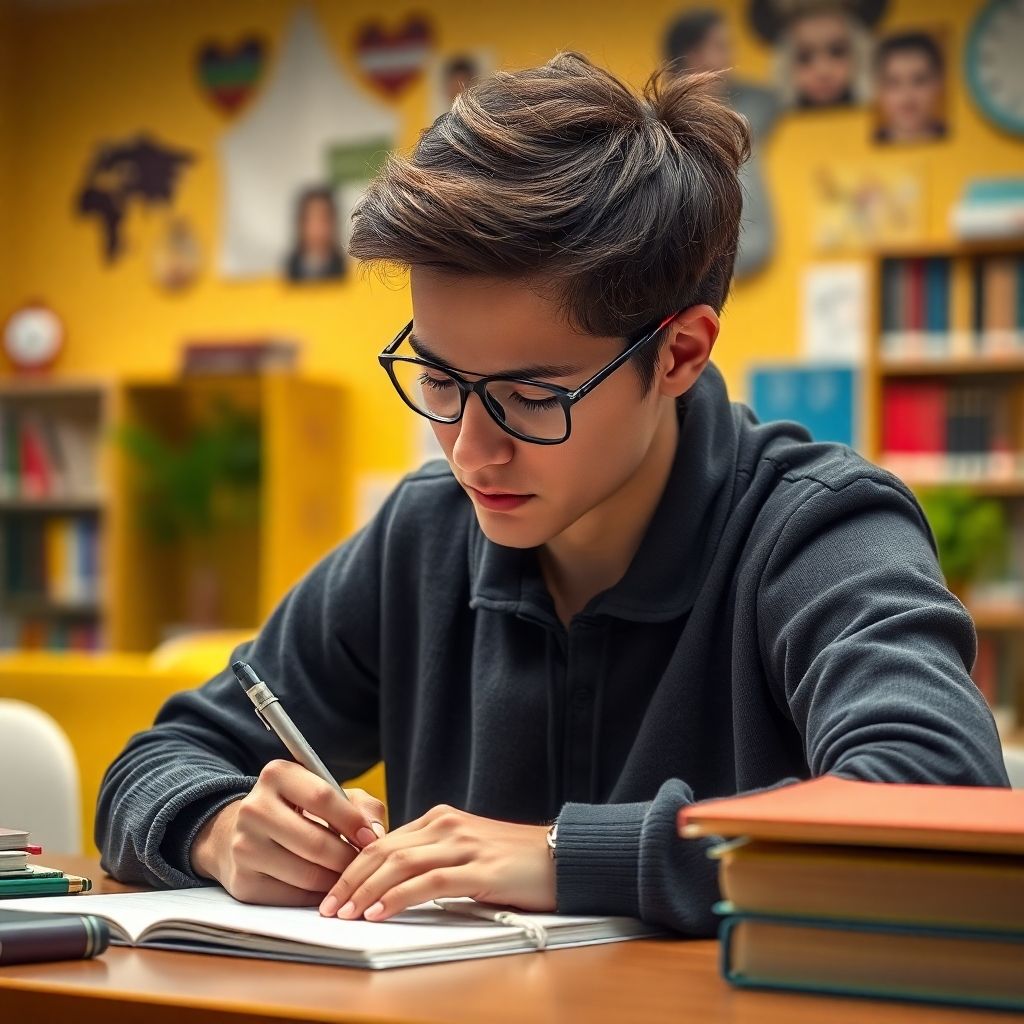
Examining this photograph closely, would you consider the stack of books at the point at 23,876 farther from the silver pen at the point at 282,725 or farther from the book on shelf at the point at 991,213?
the book on shelf at the point at 991,213

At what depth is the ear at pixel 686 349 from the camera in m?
1.40

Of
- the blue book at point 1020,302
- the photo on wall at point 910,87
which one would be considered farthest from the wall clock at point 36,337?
the blue book at point 1020,302

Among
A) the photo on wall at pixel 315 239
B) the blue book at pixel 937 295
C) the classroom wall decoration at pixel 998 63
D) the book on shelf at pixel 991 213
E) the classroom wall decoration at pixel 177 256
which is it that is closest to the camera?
the book on shelf at pixel 991 213

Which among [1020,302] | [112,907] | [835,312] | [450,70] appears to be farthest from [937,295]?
[112,907]

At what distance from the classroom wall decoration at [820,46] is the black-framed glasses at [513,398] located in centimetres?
445

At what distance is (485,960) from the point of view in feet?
3.19

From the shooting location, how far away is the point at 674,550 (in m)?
1.47

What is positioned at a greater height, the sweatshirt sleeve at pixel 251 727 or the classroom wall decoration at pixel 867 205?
the classroom wall decoration at pixel 867 205

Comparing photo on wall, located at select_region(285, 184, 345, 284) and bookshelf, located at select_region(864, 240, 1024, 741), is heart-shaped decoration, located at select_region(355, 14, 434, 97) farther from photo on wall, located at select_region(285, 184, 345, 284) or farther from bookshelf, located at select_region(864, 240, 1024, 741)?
bookshelf, located at select_region(864, 240, 1024, 741)

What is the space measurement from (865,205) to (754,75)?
603 millimetres

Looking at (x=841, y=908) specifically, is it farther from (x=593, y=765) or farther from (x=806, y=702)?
(x=593, y=765)

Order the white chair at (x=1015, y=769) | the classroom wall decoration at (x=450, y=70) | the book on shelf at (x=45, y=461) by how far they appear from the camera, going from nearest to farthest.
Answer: the white chair at (x=1015, y=769)
the classroom wall decoration at (x=450, y=70)
the book on shelf at (x=45, y=461)

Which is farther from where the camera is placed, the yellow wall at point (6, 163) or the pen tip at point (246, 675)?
the yellow wall at point (6, 163)

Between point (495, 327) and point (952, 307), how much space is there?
391cm
